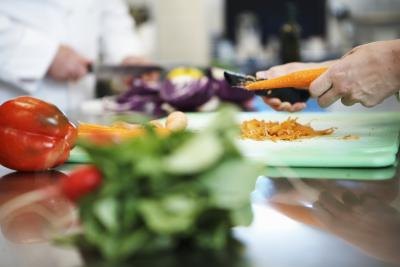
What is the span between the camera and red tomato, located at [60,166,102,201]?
39 centimetres

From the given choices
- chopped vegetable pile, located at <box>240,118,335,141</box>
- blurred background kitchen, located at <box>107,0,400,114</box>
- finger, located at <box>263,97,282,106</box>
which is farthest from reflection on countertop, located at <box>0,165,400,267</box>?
blurred background kitchen, located at <box>107,0,400,114</box>

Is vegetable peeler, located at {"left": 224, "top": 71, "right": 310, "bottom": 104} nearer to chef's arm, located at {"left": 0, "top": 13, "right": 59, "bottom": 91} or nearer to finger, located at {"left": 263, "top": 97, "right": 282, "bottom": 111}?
finger, located at {"left": 263, "top": 97, "right": 282, "bottom": 111}

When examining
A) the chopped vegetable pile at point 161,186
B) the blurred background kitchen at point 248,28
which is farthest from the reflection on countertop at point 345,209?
the blurred background kitchen at point 248,28

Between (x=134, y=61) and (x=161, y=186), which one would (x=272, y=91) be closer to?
(x=161, y=186)

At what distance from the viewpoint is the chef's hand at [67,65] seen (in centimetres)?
179

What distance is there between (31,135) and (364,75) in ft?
1.64

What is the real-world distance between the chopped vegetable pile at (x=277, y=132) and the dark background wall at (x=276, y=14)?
387 cm

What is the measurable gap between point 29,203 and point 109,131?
0.74 ft

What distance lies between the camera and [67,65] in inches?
71.2

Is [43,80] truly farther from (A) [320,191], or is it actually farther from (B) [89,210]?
(B) [89,210]

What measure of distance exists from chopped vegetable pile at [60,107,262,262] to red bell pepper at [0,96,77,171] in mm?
366

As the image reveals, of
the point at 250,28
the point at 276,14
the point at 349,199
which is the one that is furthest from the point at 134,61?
the point at 276,14

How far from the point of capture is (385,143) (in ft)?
2.79

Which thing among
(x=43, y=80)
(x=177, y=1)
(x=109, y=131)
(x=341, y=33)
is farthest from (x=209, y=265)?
(x=341, y=33)
